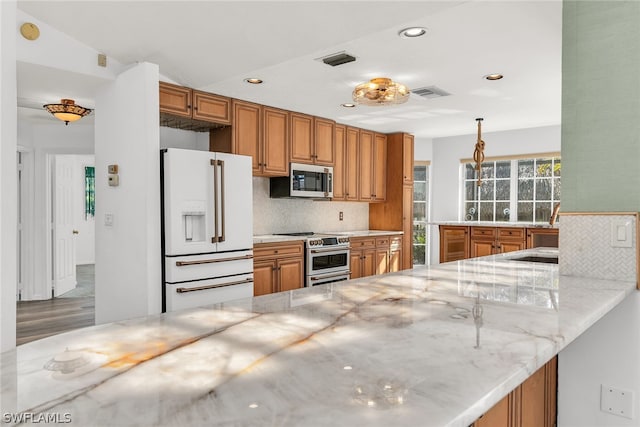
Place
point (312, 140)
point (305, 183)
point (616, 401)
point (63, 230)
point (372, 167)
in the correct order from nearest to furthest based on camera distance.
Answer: point (616, 401)
point (305, 183)
point (312, 140)
point (63, 230)
point (372, 167)

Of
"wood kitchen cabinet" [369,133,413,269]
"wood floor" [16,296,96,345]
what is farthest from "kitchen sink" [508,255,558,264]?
"wood floor" [16,296,96,345]

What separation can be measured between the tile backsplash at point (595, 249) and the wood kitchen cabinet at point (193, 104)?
3363mm

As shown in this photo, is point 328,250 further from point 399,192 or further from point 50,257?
point 50,257

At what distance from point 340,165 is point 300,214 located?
86 cm

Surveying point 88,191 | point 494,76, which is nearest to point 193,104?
point 494,76

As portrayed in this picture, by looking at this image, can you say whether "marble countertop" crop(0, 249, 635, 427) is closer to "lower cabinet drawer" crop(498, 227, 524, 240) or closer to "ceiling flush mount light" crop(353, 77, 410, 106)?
"ceiling flush mount light" crop(353, 77, 410, 106)

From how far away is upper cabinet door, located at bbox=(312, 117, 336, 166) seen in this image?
5574 mm

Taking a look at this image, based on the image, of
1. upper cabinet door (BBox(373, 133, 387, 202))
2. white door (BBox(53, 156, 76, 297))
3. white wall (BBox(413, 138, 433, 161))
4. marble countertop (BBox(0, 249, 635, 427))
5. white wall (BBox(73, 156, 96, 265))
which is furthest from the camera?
white wall (BBox(73, 156, 96, 265))

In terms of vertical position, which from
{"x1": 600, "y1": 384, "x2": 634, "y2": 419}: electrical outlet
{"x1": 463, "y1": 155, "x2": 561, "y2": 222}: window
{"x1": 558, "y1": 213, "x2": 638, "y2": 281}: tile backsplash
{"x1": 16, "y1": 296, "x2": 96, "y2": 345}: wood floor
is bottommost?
{"x1": 16, "y1": 296, "x2": 96, "y2": 345}: wood floor

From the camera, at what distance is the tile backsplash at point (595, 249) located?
1773 millimetres

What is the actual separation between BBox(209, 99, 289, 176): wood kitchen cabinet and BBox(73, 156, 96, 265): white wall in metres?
6.22

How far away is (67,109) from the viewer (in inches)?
173

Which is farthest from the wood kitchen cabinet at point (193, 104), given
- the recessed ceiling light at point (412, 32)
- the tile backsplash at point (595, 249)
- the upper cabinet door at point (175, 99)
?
the tile backsplash at point (595, 249)

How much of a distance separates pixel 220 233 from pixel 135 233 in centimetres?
69
